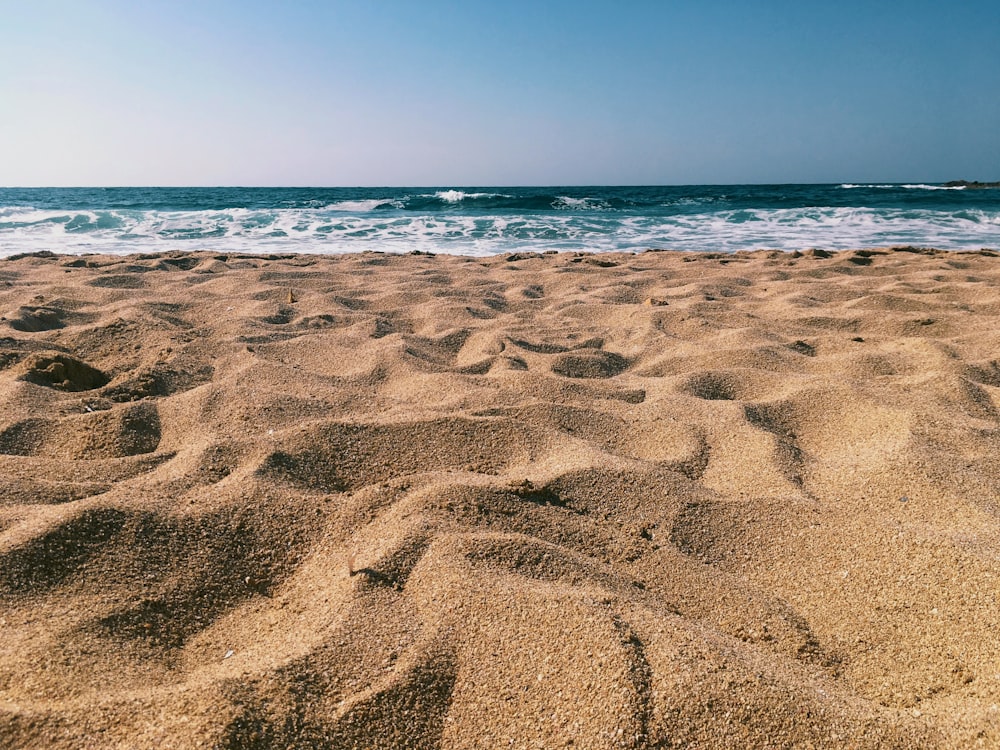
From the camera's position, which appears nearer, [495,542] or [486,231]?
[495,542]

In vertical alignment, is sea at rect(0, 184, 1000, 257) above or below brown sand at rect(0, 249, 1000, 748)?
above

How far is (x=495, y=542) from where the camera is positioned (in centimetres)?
133

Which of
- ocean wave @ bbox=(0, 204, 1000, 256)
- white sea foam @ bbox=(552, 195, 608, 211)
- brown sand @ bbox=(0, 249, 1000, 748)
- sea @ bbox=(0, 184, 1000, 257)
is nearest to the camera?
brown sand @ bbox=(0, 249, 1000, 748)

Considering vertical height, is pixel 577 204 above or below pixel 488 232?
above

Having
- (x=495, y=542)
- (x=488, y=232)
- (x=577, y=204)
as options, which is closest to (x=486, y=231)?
(x=488, y=232)

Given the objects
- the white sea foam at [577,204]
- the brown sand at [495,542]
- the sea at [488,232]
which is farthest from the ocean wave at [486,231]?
the brown sand at [495,542]

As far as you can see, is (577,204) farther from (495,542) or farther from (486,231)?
(495,542)

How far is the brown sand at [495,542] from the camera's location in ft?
3.09

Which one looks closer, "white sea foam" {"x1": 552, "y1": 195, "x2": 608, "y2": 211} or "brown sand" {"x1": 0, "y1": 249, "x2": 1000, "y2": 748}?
→ "brown sand" {"x1": 0, "y1": 249, "x2": 1000, "y2": 748}

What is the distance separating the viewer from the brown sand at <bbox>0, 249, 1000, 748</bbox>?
0.94 metres

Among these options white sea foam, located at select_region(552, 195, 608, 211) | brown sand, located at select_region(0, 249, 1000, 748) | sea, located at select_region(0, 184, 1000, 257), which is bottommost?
brown sand, located at select_region(0, 249, 1000, 748)

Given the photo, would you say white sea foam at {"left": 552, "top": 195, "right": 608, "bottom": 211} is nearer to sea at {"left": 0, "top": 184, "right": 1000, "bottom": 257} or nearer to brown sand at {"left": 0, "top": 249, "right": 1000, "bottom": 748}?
sea at {"left": 0, "top": 184, "right": 1000, "bottom": 257}

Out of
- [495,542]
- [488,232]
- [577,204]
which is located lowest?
[495,542]

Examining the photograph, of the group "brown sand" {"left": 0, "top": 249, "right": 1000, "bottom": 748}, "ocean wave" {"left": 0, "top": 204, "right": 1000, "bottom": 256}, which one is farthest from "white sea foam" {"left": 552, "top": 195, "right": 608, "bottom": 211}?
"brown sand" {"left": 0, "top": 249, "right": 1000, "bottom": 748}
